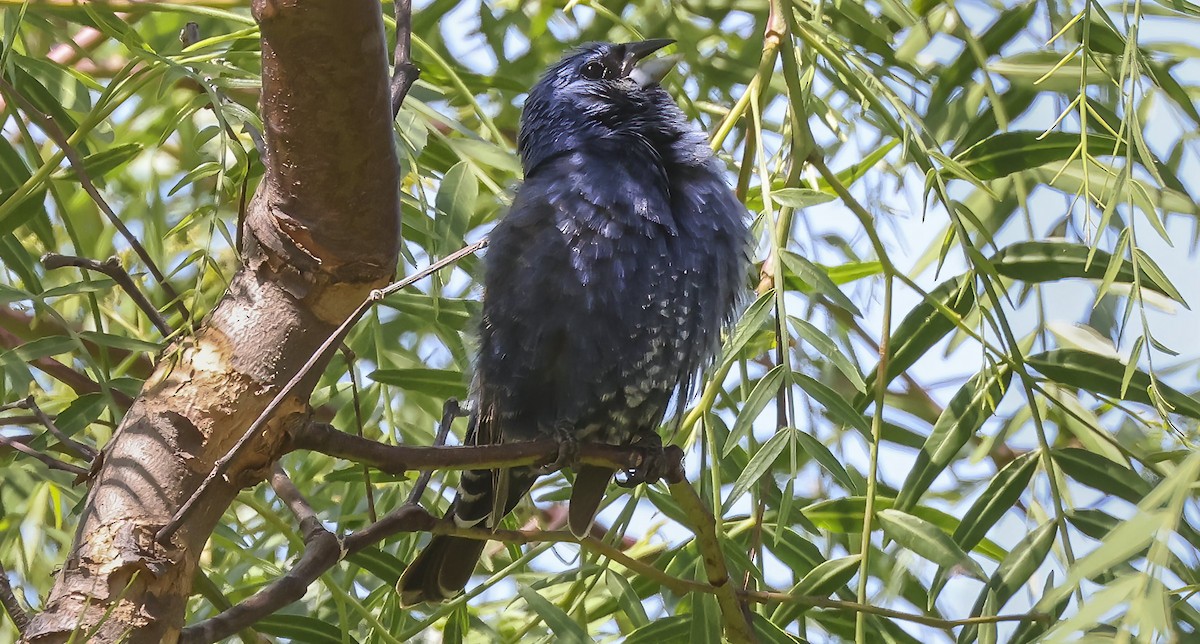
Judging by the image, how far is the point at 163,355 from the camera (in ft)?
6.20

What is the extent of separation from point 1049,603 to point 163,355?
130 centimetres

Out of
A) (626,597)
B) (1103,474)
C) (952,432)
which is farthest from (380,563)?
(1103,474)

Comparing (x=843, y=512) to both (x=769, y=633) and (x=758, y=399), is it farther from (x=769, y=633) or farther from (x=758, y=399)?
(x=758, y=399)

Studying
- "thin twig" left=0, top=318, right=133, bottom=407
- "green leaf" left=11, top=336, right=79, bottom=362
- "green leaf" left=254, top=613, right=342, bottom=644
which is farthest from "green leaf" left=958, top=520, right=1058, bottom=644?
"thin twig" left=0, top=318, right=133, bottom=407

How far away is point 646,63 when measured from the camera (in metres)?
3.28

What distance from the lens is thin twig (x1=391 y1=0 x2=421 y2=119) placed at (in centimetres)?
214

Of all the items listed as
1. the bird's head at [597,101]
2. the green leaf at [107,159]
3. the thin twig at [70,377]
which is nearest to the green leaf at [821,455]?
the bird's head at [597,101]

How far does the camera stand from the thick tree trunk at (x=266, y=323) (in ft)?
5.66

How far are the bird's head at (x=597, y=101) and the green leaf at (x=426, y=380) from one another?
77 centimetres

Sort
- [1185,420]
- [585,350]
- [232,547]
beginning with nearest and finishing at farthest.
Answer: [232,547] < [1185,420] < [585,350]

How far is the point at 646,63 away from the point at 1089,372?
1.44 metres

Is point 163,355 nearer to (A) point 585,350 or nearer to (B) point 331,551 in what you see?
(B) point 331,551

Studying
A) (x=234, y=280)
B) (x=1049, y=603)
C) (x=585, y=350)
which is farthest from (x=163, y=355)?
(x=1049, y=603)

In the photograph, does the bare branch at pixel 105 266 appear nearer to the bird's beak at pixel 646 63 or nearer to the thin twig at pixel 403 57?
the thin twig at pixel 403 57
